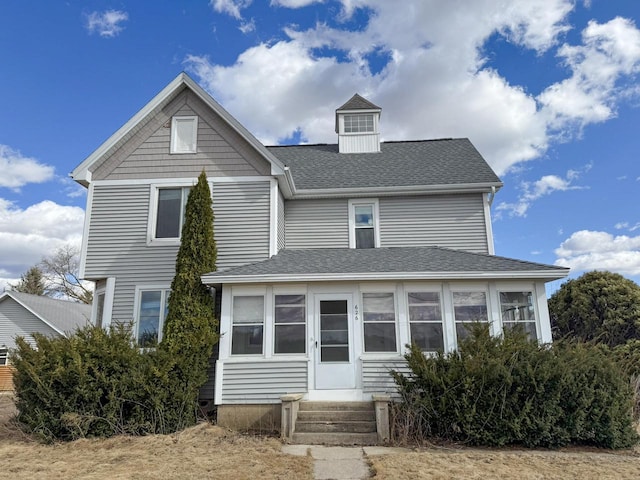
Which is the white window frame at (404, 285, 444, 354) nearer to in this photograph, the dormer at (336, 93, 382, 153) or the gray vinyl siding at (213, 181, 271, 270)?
the gray vinyl siding at (213, 181, 271, 270)

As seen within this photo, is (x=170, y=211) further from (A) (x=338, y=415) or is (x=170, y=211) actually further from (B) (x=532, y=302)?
(B) (x=532, y=302)

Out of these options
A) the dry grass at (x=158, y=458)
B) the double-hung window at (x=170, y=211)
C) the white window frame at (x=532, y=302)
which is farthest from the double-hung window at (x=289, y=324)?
the white window frame at (x=532, y=302)

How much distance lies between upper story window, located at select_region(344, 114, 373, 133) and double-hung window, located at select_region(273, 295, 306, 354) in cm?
783

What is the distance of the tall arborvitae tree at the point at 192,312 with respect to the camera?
764 centimetres

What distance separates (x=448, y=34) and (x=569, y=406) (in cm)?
1028

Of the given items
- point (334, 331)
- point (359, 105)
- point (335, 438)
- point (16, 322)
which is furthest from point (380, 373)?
point (16, 322)

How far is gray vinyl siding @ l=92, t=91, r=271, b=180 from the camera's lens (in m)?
10.3

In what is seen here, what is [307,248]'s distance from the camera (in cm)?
1115


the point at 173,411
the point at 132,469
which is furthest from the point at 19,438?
the point at 132,469

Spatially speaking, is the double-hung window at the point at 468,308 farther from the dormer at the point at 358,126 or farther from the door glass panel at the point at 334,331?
the dormer at the point at 358,126

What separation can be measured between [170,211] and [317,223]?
4.02 m

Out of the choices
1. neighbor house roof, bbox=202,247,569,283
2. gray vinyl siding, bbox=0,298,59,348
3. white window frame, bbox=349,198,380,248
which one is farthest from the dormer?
gray vinyl siding, bbox=0,298,59,348

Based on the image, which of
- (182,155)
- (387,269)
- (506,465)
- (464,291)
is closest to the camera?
(506,465)

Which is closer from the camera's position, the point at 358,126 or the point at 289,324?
the point at 289,324
